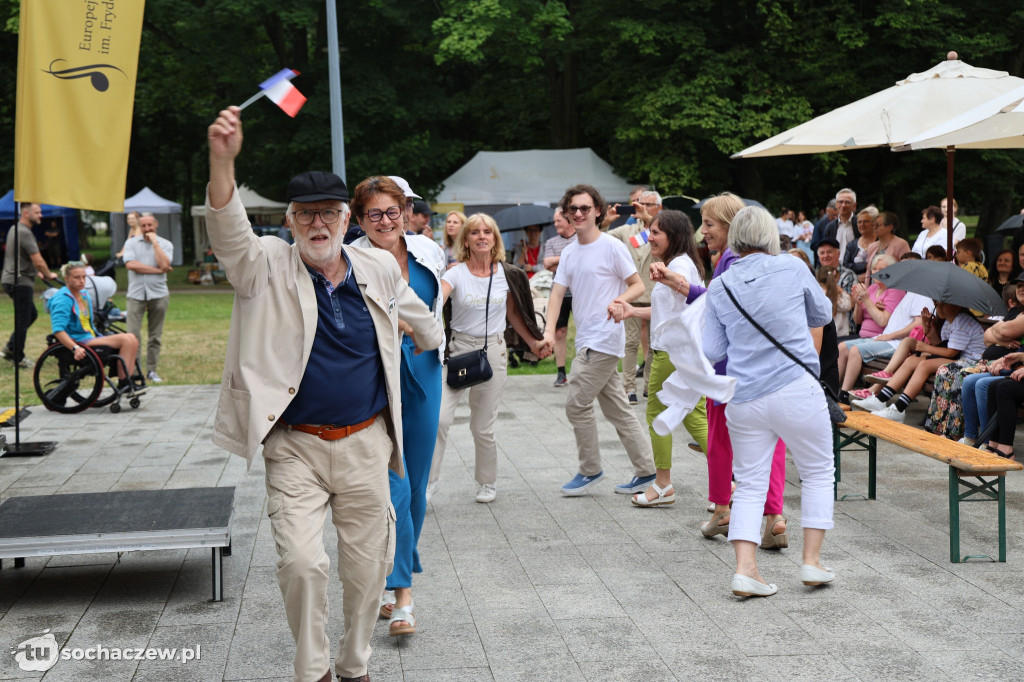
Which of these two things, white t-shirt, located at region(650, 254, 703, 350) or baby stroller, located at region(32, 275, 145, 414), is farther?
baby stroller, located at region(32, 275, 145, 414)

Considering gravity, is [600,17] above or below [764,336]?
above

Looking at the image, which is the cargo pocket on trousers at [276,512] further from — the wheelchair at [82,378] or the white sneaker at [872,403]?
the wheelchair at [82,378]

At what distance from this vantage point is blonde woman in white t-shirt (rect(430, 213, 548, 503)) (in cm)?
651

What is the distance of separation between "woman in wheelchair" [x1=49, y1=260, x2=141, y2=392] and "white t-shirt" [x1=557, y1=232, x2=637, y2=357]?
19.3 ft

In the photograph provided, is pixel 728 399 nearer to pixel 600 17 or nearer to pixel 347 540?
pixel 347 540

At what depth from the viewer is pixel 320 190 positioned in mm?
3664

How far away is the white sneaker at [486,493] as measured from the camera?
22.9 ft

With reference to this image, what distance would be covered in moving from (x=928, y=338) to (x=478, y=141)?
29110 millimetres

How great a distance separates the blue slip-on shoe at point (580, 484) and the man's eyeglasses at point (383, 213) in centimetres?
301

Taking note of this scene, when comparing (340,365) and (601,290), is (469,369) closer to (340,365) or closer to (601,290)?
(601,290)

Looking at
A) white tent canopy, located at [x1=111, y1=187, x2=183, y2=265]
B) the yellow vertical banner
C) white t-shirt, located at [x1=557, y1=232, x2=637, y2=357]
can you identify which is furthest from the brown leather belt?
white tent canopy, located at [x1=111, y1=187, x2=183, y2=265]

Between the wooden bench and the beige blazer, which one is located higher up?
the beige blazer

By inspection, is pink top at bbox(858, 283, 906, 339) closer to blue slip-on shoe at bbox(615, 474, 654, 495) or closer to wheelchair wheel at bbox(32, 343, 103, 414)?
blue slip-on shoe at bbox(615, 474, 654, 495)

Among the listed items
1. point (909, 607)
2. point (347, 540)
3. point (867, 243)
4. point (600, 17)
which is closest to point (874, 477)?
point (909, 607)
